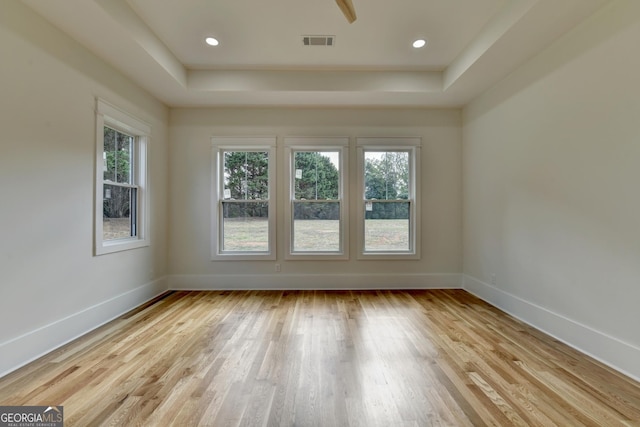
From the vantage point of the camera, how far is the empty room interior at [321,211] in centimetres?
203

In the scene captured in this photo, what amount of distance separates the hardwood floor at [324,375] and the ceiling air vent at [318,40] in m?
3.06

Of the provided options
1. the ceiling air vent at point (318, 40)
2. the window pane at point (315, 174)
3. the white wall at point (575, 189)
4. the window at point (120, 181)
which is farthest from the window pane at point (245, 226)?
the white wall at point (575, 189)

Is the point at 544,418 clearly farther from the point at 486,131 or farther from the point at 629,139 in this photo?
the point at 486,131

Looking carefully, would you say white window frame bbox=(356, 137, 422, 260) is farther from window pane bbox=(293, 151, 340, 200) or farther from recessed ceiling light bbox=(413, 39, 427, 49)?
recessed ceiling light bbox=(413, 39, 427, 49)

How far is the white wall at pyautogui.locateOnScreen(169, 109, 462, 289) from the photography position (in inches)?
174

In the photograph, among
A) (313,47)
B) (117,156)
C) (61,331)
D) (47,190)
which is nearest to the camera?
(47,190)

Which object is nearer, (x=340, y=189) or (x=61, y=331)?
(x=61, y=331)

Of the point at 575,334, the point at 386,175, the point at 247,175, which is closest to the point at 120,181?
the point at 247,175

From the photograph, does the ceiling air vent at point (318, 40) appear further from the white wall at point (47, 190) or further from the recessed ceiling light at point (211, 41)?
the white wall at point (47, 190)

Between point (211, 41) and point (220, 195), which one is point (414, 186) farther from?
point (211, 41)

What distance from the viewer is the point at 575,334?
A: 2.53m

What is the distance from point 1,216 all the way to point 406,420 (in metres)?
3.06

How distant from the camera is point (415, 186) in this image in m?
4.52

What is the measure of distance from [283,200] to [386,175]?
1.68 m
